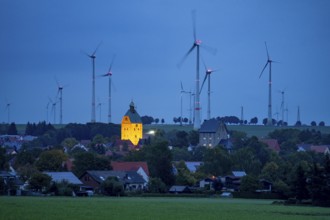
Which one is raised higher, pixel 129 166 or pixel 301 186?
pixel 129 166

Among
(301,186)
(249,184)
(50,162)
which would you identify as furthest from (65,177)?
(301,186)

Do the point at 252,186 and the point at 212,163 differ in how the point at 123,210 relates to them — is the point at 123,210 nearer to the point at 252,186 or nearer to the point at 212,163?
the point at 252,186

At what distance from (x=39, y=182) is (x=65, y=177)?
32.4 ft

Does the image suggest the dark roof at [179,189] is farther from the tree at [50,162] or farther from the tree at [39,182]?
the tree at [39,182]

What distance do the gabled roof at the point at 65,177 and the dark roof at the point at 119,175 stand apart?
2.42m

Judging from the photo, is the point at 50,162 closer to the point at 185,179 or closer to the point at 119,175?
the point at 119,175

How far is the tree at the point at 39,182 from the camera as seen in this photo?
4144 inches

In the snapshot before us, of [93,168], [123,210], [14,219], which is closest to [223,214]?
[123,210]

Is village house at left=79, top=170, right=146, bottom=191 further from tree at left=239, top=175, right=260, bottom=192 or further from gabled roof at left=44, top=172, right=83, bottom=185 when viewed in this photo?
tree at left=239, top=175, right=260, bottom=192

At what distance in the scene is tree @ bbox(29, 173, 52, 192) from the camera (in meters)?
105

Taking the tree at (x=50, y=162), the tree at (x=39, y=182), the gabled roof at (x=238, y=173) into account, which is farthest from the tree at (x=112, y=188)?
the gabled roof at (x=238, y=173)

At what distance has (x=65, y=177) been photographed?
115250mm

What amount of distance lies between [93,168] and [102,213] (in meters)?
66.8

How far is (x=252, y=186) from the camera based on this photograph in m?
119
